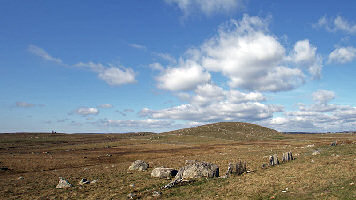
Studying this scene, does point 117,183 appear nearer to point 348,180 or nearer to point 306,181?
point 306,181

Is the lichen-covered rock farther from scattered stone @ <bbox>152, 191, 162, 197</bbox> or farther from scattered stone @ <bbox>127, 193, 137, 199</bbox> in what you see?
scattered stone @ <bbox>127, 193, 137, 199</bbox>

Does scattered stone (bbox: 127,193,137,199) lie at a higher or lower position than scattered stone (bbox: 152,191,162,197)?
lower

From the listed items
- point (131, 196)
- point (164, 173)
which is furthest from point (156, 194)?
point (164, 173)

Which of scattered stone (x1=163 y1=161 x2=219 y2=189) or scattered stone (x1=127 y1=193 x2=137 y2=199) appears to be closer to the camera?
scattered stone (x1=127 y1=193 x2=137 y2=199)

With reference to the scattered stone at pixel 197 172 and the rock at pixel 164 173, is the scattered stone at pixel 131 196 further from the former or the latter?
the rock at pixel 164 173

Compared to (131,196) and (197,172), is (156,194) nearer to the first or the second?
(131,196)

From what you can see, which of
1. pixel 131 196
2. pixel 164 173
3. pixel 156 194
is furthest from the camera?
pixel 164 173

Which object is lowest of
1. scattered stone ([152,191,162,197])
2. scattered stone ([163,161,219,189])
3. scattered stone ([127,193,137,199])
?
scattered stone ([127,193,137,199])

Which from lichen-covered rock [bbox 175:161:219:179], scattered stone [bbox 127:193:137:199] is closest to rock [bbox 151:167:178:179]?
lichen-covered rock [bbox 175:161:219:179]

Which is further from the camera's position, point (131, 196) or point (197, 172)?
point (197, 172)

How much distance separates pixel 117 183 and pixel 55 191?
21.5 ft

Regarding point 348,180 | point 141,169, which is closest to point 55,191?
point 141,169

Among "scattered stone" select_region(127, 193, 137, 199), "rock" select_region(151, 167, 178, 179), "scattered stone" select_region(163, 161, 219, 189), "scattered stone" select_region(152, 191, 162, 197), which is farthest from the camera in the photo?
"rock" select_region(151, 167, 178, 179)

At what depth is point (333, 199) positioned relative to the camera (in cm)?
1585
